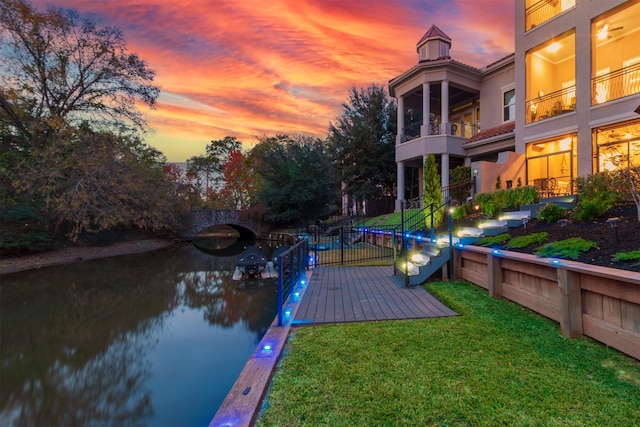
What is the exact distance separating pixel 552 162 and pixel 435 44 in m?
8.94

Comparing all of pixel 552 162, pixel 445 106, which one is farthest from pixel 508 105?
pixel 552 162

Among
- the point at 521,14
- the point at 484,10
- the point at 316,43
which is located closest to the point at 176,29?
the point at 316,43

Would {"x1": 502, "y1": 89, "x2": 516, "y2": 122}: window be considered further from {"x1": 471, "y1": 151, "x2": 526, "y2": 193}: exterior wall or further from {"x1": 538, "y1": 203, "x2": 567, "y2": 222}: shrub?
{"x1": 538, "y1": 203, "x2": 567, "y2": 222}: shrub

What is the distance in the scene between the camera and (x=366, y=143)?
21.0 m

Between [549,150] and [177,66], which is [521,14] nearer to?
[549,150]

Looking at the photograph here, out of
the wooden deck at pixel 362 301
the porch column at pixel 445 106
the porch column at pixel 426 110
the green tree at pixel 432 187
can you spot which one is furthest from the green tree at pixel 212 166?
the wooden deck at pixel 362 301

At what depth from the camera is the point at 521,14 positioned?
11.4 metres

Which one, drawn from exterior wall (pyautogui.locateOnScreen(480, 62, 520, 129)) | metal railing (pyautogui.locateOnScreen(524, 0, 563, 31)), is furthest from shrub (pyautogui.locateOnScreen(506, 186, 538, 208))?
exterior wall (pyautogui.locateOnScreen(480, 62, 520, 129))

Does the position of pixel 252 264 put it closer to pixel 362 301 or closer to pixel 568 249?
pixel 362 301

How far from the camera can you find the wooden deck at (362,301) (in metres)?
4.44

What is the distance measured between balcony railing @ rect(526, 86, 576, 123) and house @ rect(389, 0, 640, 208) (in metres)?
0.03

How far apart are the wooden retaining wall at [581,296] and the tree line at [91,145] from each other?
16.7 metres

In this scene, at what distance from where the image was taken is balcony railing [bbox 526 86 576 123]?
10094 mm

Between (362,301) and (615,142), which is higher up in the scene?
(615,142)
